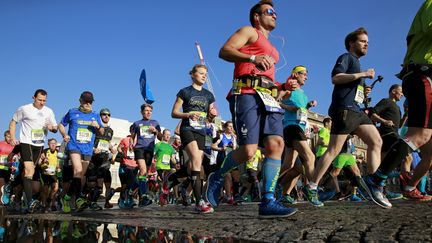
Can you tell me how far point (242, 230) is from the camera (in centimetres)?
359

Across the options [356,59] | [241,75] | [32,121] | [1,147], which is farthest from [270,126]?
[1,147]

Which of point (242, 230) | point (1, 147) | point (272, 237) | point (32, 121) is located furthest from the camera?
point (1, 147)

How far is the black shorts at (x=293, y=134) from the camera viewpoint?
6672 millimetres

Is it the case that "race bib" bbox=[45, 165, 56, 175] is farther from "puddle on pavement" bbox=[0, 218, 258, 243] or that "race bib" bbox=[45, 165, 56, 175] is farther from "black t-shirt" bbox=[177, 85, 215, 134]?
"puddle on pavement" bbox=[0, 218, 258, 243]

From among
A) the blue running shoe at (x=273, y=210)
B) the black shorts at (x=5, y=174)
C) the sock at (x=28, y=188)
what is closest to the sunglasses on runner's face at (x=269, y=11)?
the blue running shoe at (x=273, y=210)

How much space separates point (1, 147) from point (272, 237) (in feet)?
33.6

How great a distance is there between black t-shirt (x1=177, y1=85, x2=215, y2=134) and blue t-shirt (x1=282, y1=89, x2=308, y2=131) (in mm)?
1208

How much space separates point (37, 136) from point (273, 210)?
5292 mm

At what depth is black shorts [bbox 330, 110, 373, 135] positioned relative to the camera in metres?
5.57

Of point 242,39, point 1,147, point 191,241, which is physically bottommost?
point 191,241

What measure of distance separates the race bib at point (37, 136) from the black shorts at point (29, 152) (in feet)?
0.36

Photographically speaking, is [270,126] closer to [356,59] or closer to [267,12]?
[267,12]

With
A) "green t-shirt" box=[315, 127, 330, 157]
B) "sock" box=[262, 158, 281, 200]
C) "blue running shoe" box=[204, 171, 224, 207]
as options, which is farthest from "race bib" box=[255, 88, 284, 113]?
"green t-shirt" box=[315, 127, 330, 157]

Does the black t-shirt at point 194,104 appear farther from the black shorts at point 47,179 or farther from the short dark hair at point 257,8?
the black shorts at point 47,179
